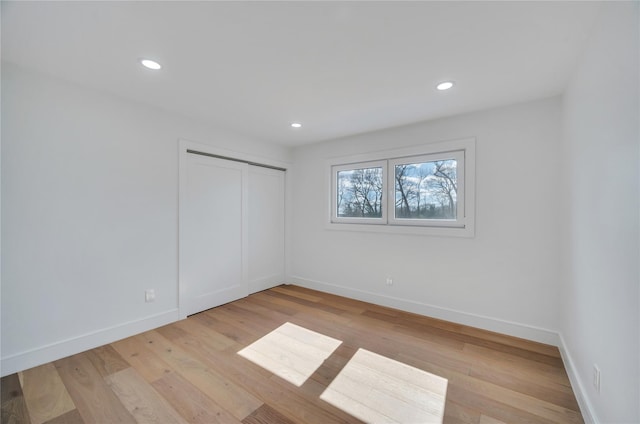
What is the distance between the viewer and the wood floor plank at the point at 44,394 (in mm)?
1602

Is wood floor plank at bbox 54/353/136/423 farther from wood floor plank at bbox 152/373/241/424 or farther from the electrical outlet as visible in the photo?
the electrical outlet

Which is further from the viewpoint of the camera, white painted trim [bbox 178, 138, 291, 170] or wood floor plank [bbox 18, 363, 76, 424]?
white painted trim [bbox 178, 138, 291, 170]

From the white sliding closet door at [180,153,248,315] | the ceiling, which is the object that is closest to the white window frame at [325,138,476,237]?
the ceiling

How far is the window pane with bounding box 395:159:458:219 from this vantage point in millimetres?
3021

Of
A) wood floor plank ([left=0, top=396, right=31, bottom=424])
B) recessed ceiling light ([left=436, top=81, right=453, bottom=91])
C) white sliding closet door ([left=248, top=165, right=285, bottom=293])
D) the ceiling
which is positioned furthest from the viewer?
white sliding closet door ([left=248, top=165, right=285, bottom=293])

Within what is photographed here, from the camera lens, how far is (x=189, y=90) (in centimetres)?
236

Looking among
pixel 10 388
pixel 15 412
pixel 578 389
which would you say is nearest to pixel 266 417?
pixel 15 412

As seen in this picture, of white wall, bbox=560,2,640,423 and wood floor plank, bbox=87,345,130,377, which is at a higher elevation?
white wall, bbox=560,2,640,423

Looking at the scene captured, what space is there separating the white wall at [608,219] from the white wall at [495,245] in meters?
0.55

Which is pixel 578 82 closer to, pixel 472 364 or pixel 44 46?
pixel 472 364

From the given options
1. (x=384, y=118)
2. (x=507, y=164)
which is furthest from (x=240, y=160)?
(x=507, y=164)

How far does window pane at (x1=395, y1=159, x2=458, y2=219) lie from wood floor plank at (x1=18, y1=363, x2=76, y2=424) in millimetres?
3505

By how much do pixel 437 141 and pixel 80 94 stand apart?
3.71 meters

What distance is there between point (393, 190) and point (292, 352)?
2.33 meters
